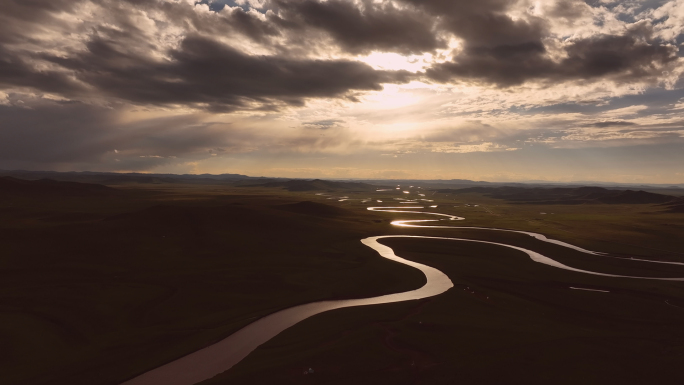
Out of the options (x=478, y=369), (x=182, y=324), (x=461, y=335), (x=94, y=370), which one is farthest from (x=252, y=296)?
(x=478, y=369)

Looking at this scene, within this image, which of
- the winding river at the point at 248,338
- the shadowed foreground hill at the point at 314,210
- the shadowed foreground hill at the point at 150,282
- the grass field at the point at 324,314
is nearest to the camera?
the winding river at the point at 248,338

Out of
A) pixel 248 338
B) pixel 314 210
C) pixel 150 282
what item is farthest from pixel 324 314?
pixel 314 210

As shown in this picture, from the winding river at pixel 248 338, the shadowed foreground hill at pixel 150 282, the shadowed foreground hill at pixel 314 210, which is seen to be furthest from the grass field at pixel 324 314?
the shadowed foreground hill at pixel 314 210

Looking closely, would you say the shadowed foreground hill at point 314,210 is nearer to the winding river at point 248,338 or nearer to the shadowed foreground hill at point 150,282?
the shadowed foreground hill at point 150,282

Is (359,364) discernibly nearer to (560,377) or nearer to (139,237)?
(560,377)

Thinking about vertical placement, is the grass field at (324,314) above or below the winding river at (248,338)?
above

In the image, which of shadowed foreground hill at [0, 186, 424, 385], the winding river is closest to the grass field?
shadowed foreground hill at [0, 186, 424, 385]

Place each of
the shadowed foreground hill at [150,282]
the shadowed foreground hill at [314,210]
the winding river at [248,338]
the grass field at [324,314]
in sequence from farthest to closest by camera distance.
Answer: the shadowed foreground hill at [314,210] → the shadowed foreground hill at [150,282] → the grass field at [324,314] → the winding river at [248,338]

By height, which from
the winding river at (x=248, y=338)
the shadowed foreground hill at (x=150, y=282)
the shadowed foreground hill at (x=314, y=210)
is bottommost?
the winding river at (x=248, y=338)

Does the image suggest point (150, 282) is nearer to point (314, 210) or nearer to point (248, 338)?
point (248, 338)
